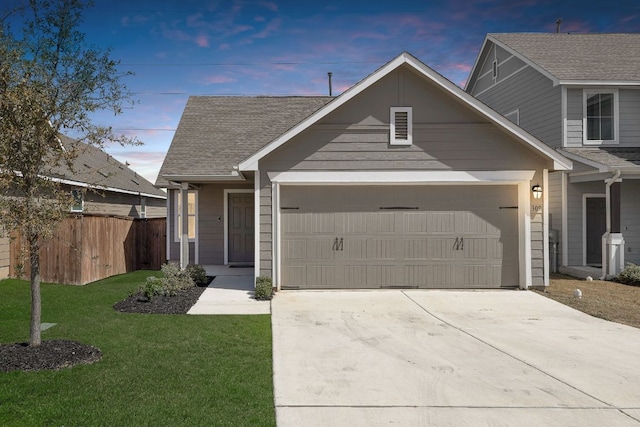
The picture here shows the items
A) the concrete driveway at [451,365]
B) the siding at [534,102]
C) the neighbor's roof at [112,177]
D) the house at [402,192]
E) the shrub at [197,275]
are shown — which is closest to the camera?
the concrete driveway at [451,365]

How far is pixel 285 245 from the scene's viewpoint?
1090 cm

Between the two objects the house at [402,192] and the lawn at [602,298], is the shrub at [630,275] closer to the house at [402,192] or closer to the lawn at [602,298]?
the lawn at [602,298]

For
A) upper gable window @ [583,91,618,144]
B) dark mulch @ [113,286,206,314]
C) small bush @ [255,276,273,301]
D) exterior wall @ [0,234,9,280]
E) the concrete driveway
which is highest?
upper gable window @ [583,91,618,144]

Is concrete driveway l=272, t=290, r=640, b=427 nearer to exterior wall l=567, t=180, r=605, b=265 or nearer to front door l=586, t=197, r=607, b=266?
exterior wall l=567, t=180, r=605, b=265

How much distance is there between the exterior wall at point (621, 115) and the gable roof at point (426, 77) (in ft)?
17.6

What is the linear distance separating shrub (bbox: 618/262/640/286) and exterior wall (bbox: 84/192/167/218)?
637 inches

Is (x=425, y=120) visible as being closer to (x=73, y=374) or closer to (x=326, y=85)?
(x=73, y=374)

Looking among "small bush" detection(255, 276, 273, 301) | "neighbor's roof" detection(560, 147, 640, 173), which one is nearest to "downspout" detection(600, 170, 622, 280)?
"neighbor's roof" detection(560, 147, 640, 173)

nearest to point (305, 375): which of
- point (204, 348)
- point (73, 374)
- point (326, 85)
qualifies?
point (204, 348)

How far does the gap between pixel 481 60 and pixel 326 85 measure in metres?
10.1

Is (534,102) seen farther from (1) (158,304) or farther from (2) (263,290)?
(1) (158,304)

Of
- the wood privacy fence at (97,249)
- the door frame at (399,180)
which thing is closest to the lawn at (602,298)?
the door frame at (399,180)

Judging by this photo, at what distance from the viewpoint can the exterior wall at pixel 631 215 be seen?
47.3 feet

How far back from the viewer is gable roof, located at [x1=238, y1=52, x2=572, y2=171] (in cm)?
1030
